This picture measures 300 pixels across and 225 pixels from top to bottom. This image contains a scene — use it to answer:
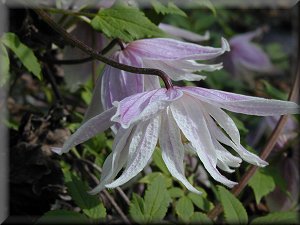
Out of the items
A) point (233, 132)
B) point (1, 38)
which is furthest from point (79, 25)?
point (233, 132)

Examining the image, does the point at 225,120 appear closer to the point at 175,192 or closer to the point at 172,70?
the point at 172,70

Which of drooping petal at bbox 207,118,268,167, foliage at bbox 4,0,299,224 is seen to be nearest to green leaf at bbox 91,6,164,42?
foliage at bbox 4,0,299,224

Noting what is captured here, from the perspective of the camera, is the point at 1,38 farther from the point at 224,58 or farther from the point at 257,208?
the point at 224,58

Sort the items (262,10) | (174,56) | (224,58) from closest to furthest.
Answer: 1. (174,56)
2. (224,58)
3. (262,10)

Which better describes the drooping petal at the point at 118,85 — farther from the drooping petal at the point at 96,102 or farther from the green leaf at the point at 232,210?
the green leaf at the point at 232,210

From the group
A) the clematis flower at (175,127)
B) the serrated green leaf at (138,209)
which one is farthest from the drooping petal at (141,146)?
the serrated green leaf at (138,209)

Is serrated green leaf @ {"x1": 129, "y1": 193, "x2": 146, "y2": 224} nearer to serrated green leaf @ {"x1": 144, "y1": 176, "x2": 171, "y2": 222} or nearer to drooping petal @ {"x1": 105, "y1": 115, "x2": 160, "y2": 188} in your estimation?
serrated green leaf @ {"x1": 144, "y1": 176, "x2": 171, "y2": 222}

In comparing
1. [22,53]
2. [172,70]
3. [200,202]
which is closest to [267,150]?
[200,202]
